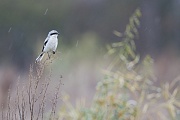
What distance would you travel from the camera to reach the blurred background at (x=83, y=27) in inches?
800

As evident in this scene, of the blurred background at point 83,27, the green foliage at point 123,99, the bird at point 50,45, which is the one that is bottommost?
the bird at point 50,45

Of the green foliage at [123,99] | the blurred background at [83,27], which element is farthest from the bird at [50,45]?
the blurred background at [83,27]

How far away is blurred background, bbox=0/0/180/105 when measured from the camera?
800 inches

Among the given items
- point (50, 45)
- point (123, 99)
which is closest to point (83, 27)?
point (123, 99)

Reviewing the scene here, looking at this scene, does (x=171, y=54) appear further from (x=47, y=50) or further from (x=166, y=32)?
(x=47, y=50)

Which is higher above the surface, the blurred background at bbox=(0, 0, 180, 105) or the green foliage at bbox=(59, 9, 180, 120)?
the blurred background at bbox=(0, 0, 180, 105)

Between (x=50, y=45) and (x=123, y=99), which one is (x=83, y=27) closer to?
(x=123, y=99)

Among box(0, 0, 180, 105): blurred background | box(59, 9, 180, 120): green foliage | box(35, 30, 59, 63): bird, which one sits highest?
box(0, 0, 180, 105): blurred background

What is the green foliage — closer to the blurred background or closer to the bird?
the bird

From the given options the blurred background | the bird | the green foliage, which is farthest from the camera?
the blurred background

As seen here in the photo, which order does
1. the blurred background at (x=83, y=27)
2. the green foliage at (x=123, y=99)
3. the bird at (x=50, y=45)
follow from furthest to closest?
the blurred background at (x=83, y=27), the green foliage at (x=123, y=99), the bird at (x=50, y=45)

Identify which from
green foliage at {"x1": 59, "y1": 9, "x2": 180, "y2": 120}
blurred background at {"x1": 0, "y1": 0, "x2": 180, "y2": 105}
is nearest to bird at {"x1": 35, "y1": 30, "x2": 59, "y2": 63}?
green foliage at {"x1": 59, "y1": 9, "x2": 180, "y2": 120}

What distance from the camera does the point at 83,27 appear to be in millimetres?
23047

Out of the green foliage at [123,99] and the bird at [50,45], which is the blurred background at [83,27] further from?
the bird at [50,45]
